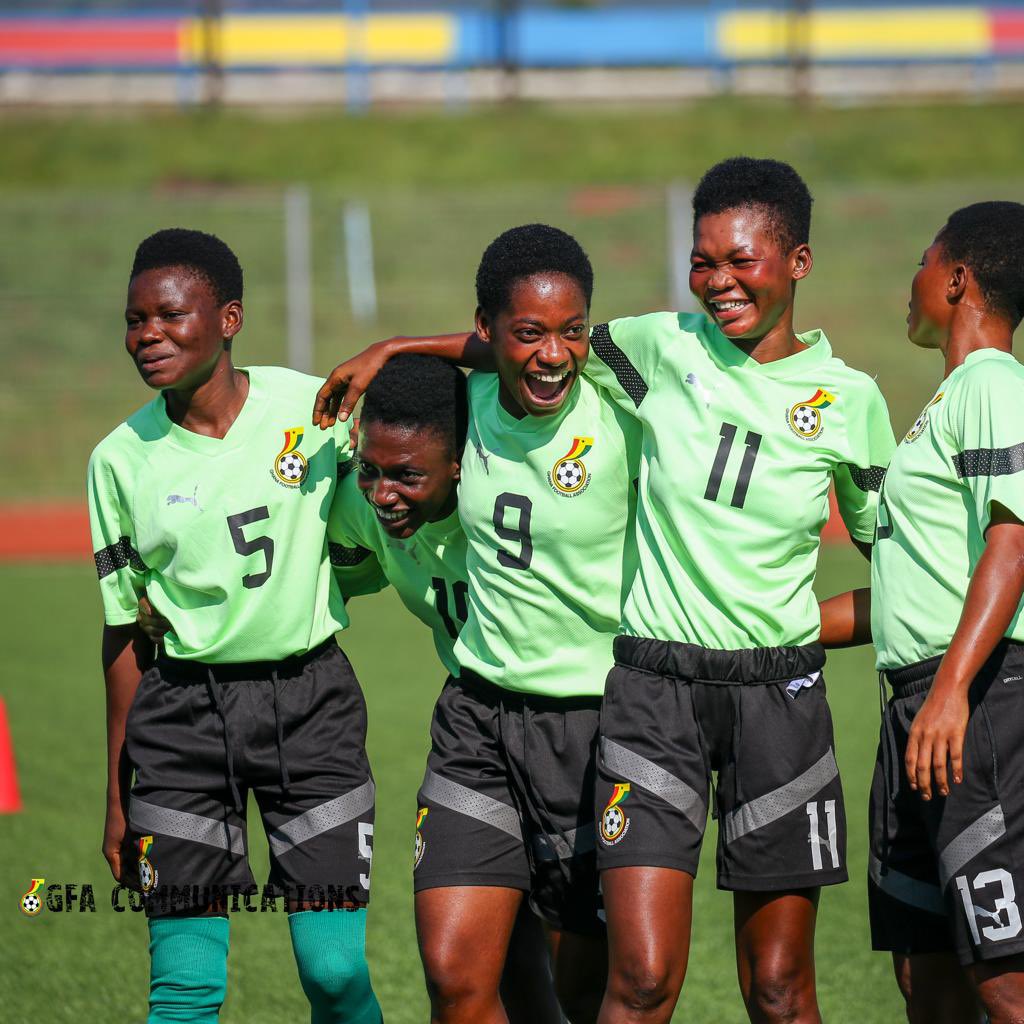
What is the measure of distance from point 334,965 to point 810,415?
1.87 m

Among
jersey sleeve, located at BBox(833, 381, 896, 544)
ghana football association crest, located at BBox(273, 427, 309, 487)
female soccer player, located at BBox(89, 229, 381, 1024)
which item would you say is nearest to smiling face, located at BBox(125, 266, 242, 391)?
female soccer player, located at BBox(89, 229, 381, 1024)

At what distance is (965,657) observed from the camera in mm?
3268

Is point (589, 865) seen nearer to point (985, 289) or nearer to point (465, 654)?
point (465, 654)

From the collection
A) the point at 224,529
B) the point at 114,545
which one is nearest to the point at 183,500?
the point at 224,529

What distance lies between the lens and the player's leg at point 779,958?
11.8 feet

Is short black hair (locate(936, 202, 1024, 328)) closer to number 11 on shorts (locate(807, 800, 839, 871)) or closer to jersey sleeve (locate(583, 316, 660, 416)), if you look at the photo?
jersey sleeve (locate(583, 316, 660, 416))

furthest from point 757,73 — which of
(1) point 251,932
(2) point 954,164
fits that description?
(1) point 251,932

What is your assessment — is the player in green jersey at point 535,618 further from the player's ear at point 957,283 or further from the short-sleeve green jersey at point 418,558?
the player's ear at point 957,283

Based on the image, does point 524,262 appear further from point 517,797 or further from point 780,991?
point 780,991

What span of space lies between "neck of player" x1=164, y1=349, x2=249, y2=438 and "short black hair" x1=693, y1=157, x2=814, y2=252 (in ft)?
4.52

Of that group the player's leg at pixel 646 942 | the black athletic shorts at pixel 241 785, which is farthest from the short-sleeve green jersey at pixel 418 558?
the player's leg at pixel 646 942

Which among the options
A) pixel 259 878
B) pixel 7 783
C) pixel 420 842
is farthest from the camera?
pixel 7 783

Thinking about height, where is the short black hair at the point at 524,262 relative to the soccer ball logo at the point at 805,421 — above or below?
above

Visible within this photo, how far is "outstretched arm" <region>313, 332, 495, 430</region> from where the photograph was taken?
4004 millimetres
